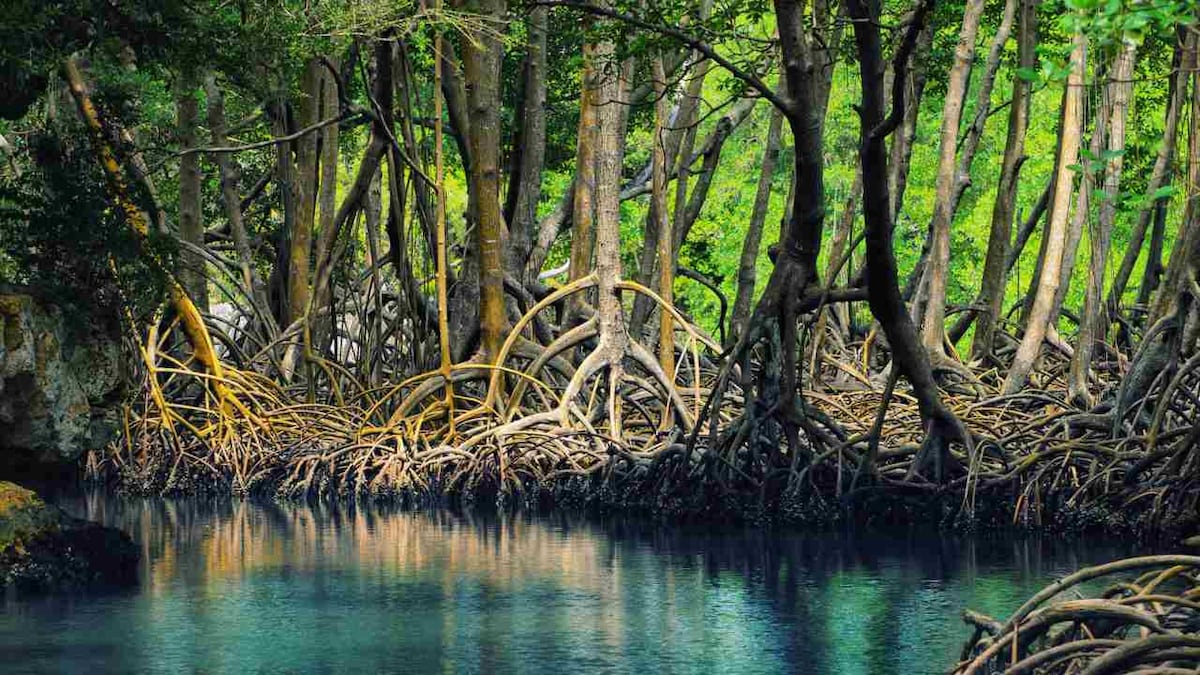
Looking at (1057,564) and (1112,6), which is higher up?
(1112,6)

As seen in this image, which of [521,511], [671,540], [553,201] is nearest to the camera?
[671,540]

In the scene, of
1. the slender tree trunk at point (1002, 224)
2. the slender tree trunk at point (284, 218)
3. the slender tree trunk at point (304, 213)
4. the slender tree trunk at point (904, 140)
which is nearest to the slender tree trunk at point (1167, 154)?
the slender tree trunk at point (1002, 224)

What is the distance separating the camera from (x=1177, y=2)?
5.70 meters

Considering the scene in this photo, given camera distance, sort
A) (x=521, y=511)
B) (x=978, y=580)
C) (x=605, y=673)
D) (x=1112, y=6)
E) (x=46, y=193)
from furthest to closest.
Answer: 1. (x=521, y=511)
2. (x=46, y=193)
3. (x=978, y=580)
4. (x=605, y=673)
5. (x=1112, y=6)

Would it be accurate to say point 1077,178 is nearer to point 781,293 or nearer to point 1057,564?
point 781,293

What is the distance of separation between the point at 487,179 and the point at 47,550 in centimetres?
697

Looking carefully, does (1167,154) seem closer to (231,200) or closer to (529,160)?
(529,160)

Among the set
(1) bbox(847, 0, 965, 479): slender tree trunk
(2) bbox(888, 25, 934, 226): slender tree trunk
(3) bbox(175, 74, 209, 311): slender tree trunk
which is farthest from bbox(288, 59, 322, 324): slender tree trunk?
(1) bbox(847, 0, 965, 479): slender tree trunk

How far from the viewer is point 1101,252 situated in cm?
1744

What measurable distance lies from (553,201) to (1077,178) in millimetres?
16151

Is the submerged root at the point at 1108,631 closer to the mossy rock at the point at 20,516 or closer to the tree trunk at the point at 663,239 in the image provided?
the mossy rock at the point at 20,516

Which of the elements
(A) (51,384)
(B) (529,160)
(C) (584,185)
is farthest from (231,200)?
(A) (51,384)

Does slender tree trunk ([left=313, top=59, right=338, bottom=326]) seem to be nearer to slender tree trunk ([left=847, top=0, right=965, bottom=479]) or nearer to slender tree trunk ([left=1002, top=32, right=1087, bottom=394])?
slender tree trunk ([left=1002, top=32, right=1087, bottom=394])

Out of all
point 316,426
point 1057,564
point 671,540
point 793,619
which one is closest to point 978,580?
point 1057,564
